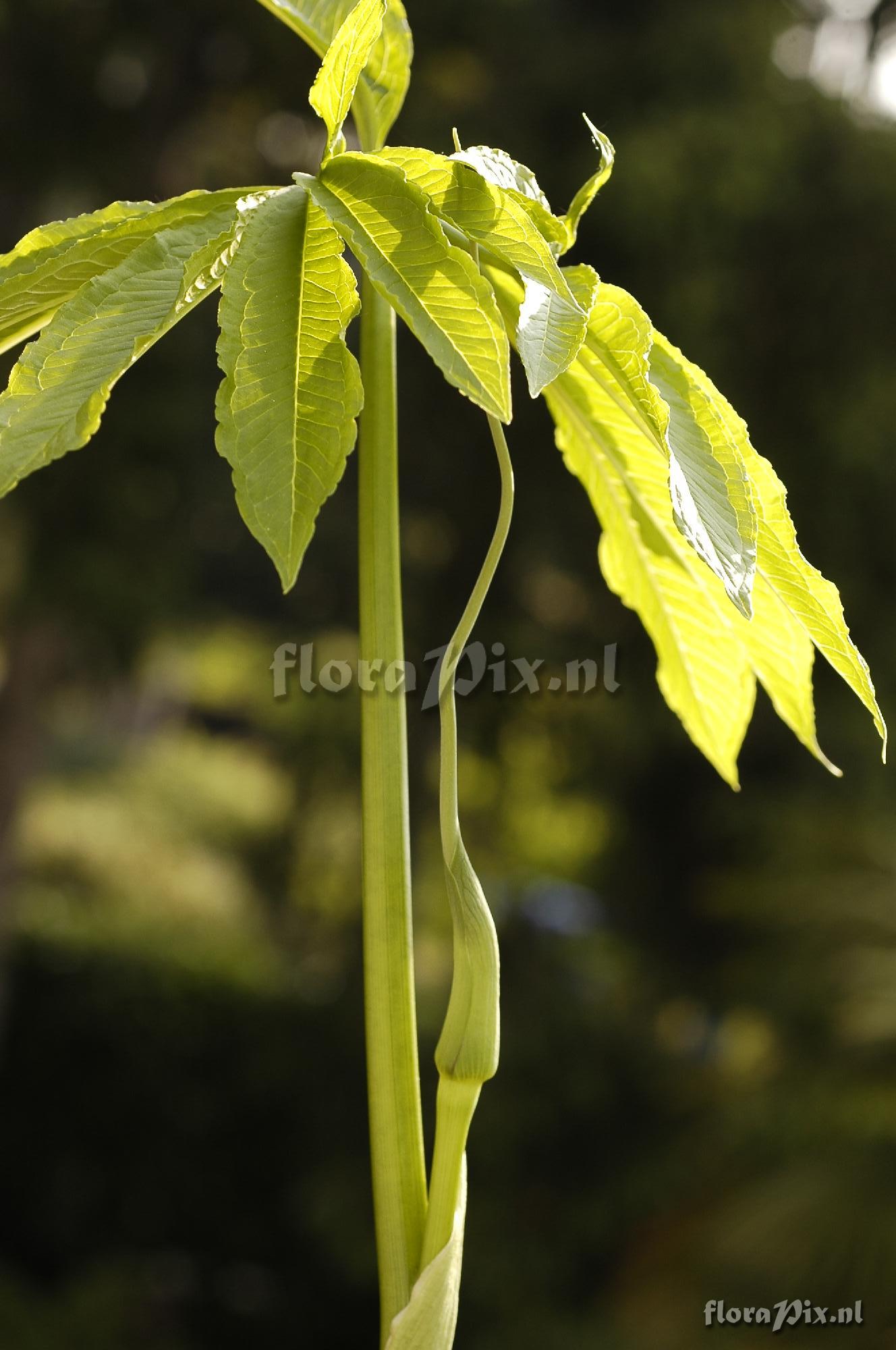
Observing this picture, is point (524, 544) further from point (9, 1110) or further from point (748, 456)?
point (748, 456)

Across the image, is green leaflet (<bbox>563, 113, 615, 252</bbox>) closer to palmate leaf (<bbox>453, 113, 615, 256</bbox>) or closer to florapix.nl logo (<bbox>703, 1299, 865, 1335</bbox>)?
palmate leaf (<bbox>453, 113, 615, 256</bbox>)

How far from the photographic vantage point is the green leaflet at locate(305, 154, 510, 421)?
0.30m

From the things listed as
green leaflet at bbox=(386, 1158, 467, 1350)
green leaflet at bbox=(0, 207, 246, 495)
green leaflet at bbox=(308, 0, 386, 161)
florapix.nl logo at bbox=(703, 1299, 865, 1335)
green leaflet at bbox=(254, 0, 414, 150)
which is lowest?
florapix.nl logo at bbox=(703, 1299, 865, 1335)

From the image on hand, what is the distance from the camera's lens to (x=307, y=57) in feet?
7.70

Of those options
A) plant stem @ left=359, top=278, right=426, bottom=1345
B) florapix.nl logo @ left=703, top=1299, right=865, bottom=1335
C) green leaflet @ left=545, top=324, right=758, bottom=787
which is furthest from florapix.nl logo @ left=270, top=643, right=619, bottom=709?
plant stem @ left=359, top=278, right=426, bottom=1345

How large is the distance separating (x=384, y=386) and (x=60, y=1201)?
2.71 meters

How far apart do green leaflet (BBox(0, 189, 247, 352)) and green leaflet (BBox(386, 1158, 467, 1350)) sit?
29cm

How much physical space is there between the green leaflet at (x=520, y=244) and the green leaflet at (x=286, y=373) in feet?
0.11

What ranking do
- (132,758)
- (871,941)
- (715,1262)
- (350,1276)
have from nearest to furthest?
(715,1262) → (871,941) → (350,1276) → (132,758)

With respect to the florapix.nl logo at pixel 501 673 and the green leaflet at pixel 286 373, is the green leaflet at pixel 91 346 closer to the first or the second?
the green leaflet at pixel 286 373

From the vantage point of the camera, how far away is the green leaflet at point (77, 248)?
0.34m

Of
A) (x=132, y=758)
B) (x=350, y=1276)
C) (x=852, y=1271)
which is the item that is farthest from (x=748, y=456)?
(x=132, y=758)

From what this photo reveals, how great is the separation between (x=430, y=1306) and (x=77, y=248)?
330 millimetres

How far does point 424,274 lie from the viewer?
1.03 feet
